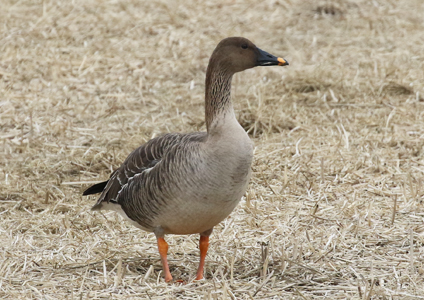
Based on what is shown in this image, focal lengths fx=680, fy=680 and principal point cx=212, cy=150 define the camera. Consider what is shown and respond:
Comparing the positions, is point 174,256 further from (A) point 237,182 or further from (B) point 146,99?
(B) point 146,99

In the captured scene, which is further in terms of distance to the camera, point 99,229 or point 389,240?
point 99,229

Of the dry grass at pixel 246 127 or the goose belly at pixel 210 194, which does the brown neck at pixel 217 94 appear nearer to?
the goose belly at pixel 210 194

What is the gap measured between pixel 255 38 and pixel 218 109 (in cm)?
718

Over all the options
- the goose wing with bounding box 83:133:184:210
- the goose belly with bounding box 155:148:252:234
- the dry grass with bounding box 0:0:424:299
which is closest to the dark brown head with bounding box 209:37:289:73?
the goose wing with bounding box 83:133:184:210

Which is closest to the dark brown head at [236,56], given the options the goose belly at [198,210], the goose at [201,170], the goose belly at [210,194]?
the goose at [201,170]

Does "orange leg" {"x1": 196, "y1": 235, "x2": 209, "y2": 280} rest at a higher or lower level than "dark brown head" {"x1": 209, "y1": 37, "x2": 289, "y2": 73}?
lower

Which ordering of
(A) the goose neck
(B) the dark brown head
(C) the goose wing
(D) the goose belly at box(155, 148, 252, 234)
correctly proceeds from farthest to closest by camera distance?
(C) the goose wing, (B) the dark brown head, (A) the goose neck, (D) the goose belly at box(155, 148, 252, 234)

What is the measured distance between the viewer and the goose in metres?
4.30

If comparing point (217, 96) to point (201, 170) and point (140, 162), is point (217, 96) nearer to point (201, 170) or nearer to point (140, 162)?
point (201, 170)

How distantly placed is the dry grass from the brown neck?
3.52 feet

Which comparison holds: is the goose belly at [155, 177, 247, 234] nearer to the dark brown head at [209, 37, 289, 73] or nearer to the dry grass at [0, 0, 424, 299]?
the dry grass at [0, 0, 424, 299]

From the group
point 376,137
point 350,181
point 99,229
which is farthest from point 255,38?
point 99,229

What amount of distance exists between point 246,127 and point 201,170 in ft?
11.9

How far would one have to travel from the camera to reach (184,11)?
1215 cm
